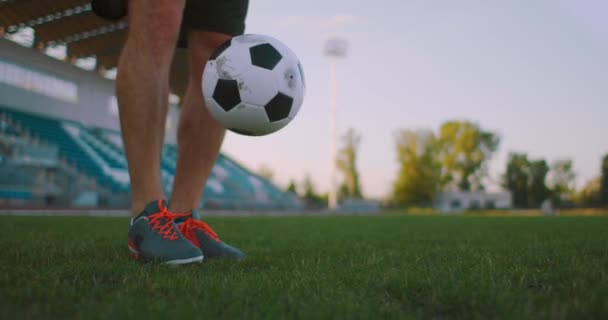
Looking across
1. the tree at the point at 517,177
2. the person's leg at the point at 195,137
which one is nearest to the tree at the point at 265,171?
the tree at the point at 517,177

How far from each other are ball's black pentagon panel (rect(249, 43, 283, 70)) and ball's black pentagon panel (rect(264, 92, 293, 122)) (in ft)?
0.45

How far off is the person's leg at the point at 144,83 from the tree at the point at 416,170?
51.1 metres

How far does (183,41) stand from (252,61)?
62 cm

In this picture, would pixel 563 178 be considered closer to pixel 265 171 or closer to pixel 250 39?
pixel 265 171

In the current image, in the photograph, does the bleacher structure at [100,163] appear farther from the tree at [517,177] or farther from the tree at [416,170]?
the tree at [517,177]

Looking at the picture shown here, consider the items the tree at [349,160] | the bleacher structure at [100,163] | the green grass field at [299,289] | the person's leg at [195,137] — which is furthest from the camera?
the tree at [349,160]

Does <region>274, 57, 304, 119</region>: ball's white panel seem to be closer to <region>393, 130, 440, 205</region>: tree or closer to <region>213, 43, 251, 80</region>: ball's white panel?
<region>213, 43, 251, 80</region>: ball's white panel

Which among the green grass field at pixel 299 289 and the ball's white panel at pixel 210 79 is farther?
the ball's white panel at pixel 210 79

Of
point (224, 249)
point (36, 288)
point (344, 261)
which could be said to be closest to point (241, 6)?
point (224, 249)

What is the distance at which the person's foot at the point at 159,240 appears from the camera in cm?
180

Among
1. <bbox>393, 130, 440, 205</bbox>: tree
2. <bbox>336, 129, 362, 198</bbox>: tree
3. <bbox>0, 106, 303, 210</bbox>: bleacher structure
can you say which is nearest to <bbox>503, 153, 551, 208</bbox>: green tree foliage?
<bbox>393, 130, 440, 205</bbox>: tree

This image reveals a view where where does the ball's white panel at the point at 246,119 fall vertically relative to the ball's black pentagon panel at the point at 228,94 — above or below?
below

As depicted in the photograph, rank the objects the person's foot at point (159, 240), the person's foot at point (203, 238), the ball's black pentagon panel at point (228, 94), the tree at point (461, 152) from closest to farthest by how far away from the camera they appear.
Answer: the person's foot at point (159, 240)
the ball's black pentagon panel at point (228, 94)
the person's foot at point (203, 238)
the tree at point (461, 152)

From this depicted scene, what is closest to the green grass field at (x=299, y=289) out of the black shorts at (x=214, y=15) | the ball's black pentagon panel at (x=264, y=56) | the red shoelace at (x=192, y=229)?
the red shoelace at (x=192, y=229)
